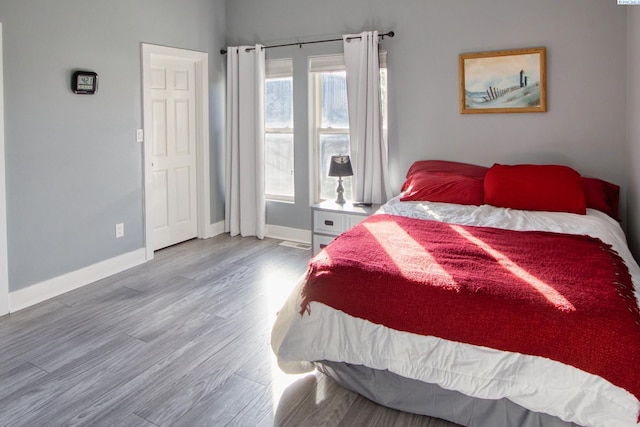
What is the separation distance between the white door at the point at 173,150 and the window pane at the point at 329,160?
1339 millimetres

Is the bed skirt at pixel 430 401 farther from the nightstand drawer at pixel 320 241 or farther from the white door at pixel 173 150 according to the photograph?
the white door at pixel 173 150

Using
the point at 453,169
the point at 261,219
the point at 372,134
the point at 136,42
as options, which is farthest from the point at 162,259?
the point at 453,169

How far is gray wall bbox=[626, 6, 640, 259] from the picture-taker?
2.95m

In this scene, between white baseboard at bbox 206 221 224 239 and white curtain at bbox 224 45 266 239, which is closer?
white curtain at bbox 224 45 266 239

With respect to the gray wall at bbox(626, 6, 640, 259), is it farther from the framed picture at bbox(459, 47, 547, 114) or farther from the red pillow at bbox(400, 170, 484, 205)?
the red pillow at bbox(400, 170, 484, 205)

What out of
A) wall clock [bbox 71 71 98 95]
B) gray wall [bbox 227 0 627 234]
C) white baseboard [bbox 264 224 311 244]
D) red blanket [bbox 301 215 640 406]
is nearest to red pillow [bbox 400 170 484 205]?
gray wall [bbox 227 0 627 234]

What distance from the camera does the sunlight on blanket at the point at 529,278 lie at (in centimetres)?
168

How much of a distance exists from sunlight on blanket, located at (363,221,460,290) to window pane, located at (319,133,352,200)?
1.75 meters

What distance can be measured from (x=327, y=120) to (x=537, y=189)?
2148 mm

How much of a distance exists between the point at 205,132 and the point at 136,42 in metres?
1.12

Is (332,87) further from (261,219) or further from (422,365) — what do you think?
(422,365)

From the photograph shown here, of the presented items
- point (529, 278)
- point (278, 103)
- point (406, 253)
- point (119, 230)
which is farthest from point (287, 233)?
point (529, 278)

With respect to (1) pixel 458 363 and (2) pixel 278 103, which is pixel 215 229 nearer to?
→ (2) pixel 278 103

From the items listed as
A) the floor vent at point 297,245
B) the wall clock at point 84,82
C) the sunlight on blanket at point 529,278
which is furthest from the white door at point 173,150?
the sunlight on blanket at point 529,278
